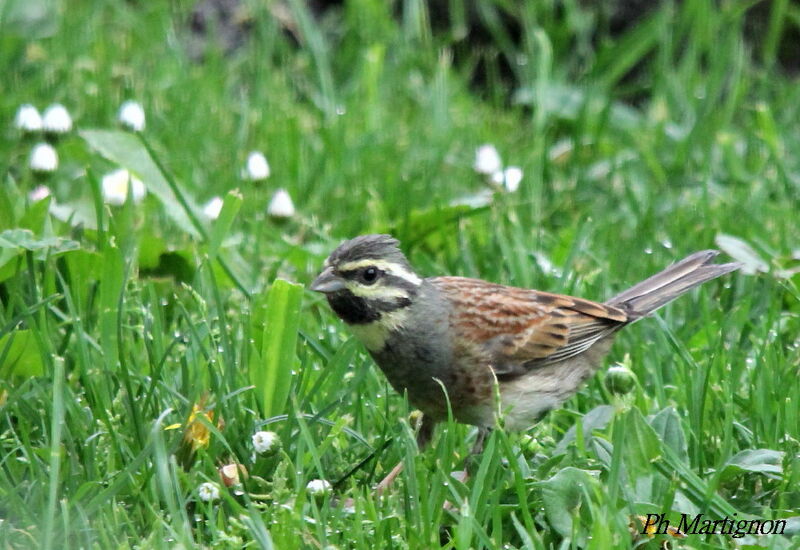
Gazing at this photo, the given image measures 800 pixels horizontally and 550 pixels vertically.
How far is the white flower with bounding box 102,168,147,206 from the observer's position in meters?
5.70

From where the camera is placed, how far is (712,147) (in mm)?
7102

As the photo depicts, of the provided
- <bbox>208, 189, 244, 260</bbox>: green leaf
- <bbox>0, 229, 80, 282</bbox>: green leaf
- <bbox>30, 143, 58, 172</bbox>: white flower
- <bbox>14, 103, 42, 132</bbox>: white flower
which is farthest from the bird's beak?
<bbox>14, 103, 42, 132</bbox>: white flower

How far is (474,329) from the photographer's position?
14.5ft

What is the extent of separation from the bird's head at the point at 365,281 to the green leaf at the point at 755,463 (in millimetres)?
1162

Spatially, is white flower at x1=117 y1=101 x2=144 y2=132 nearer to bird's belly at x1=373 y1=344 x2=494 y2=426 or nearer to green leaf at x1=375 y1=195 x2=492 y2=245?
green leaf at x1=375 y1=195 x2=492 y2=245

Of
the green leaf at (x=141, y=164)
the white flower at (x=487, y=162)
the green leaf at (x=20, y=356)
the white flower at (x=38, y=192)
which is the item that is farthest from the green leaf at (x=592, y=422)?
the white flower at (x=38, y=192)

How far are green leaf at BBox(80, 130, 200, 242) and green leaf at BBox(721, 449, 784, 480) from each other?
98.6 inches

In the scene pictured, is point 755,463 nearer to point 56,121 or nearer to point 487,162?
point 487,162

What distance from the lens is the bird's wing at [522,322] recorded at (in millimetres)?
4465

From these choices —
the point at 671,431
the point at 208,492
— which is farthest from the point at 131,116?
the point at 671,431

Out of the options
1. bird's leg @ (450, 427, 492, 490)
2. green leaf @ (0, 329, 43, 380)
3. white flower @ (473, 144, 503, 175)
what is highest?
white flower @ (473, 144, 503, 175)

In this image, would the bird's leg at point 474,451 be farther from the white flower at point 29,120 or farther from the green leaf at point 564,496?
the white flower at point 29,120

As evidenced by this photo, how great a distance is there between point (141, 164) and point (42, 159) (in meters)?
0.51

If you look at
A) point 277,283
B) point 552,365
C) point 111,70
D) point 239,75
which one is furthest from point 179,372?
point 239,75
